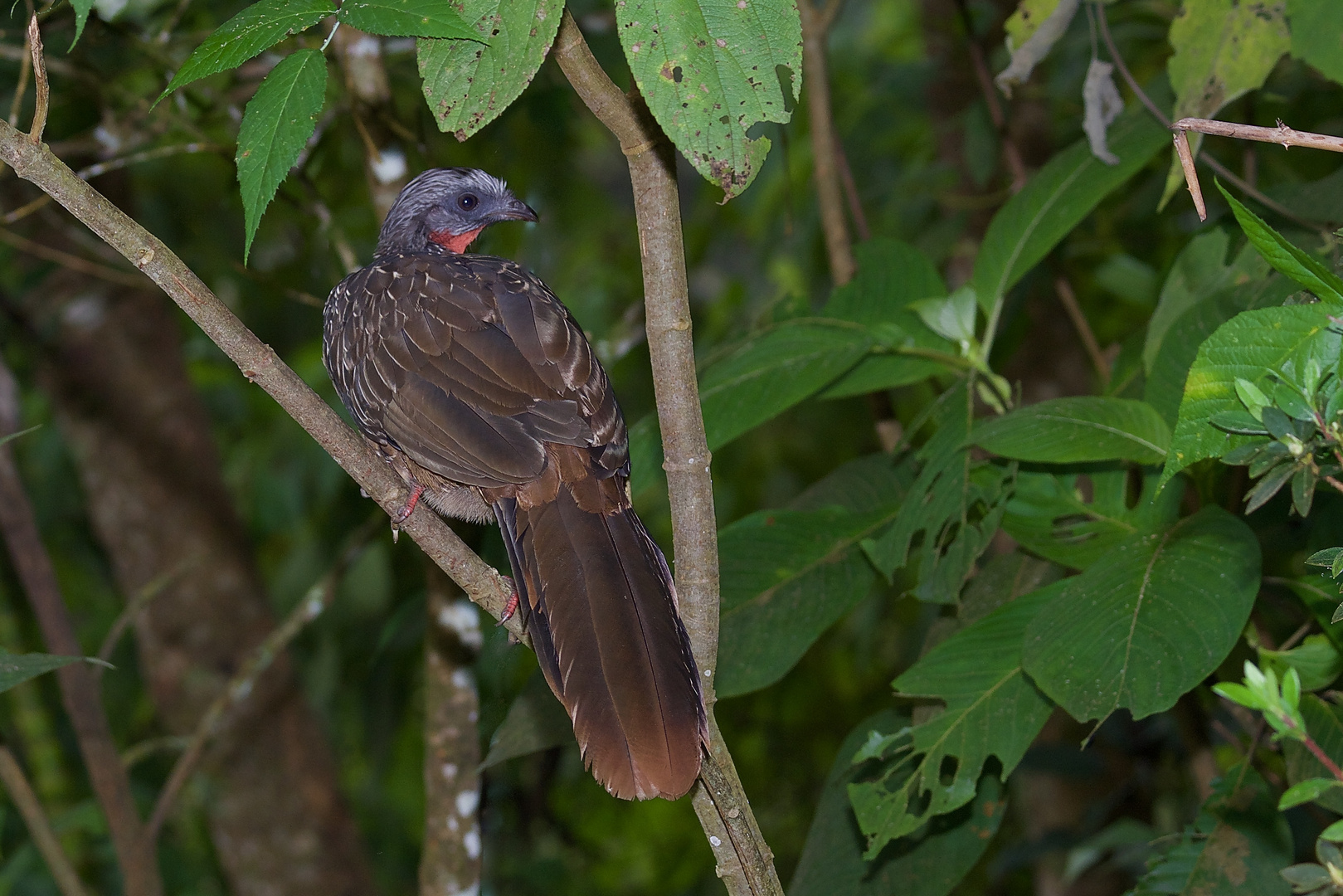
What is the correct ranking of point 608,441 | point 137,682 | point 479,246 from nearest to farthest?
point 608,441 → point 479,246 → point 137,682

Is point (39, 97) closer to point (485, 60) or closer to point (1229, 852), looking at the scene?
point (485, 60)

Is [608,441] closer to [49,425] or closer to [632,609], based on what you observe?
[632,609]

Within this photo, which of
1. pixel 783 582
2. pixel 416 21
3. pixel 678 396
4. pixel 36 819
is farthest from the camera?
pixel 36 819

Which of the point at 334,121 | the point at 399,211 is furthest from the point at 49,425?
the point at 399,211

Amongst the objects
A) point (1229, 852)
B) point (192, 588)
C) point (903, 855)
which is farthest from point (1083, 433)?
point (192, 588)

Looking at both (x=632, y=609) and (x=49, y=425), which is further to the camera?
(x=49, y=425)

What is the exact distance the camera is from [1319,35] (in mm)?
2184

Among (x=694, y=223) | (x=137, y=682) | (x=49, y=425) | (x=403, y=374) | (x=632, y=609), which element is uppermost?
(x=403, y=374)

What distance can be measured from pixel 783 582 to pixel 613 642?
0.72 metres

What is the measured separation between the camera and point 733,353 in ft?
8.72

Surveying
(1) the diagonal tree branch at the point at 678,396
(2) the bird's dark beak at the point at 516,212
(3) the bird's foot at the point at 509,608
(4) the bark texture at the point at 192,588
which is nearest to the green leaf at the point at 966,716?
(1) the diagonal tree branch at the point at 678,396

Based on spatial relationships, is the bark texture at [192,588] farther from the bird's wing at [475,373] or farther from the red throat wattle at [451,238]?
the bird's wing at [475,373]

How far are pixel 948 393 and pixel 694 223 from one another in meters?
3.42

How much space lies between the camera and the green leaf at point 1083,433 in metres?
2.05
